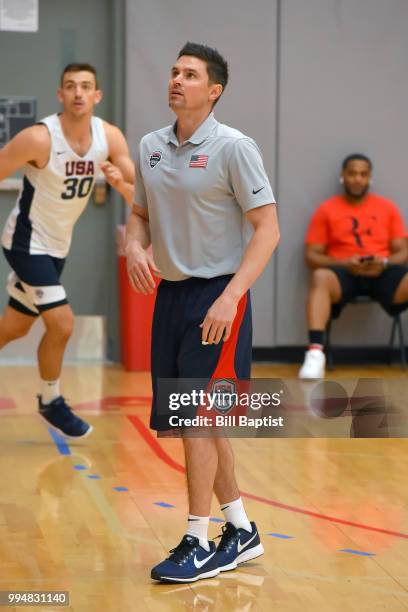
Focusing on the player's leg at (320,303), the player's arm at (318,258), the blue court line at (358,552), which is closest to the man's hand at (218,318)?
the blue court line at (358,552)

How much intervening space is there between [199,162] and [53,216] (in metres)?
2.29

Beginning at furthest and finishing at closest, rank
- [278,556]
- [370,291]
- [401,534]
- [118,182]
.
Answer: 1. [370,291]
2. [118,182]
3. [401,534]
4. [278,556]

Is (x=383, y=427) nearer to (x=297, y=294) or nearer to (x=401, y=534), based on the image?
(x=401, y=534)

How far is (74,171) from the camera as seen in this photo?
18.9 ft

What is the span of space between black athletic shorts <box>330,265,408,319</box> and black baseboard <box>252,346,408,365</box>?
2.24ft

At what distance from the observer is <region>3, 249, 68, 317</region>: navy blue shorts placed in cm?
568

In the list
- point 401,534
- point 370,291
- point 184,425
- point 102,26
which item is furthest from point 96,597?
point 102,26

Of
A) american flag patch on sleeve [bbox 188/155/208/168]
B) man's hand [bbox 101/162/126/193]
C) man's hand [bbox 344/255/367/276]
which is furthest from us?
man's hand [bbox 344/255/367/276]

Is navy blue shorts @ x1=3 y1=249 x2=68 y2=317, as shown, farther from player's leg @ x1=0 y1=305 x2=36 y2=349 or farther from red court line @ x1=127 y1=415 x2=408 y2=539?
red court line @ x1=127 y1=415 x2=408 y2=539

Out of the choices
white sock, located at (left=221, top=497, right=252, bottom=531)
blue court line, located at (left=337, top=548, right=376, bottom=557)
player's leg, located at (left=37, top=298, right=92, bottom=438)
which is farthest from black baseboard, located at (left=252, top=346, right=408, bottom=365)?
white sock, located at (left=221, top=497, right=252, bottom=531)

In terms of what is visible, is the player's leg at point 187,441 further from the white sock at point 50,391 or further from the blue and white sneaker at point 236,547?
the white sock at point 50,391

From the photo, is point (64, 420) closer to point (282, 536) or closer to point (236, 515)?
point (282, 536)

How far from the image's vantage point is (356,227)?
8422mm

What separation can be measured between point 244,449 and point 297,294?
3140 mm
